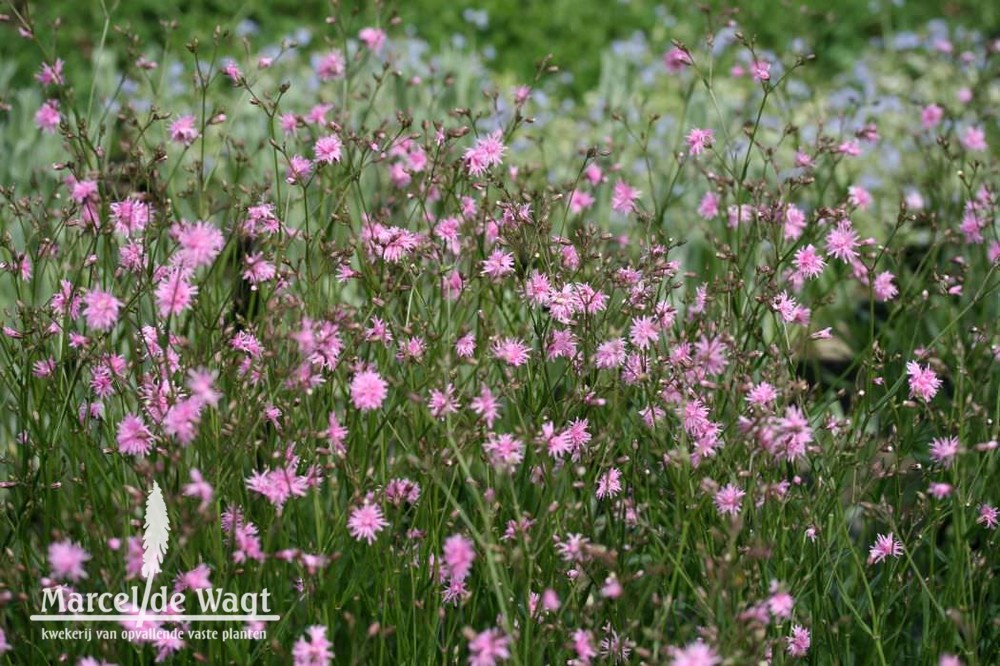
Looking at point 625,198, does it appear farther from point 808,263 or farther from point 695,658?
point 695,658

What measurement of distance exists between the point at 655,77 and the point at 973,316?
3.57 meters

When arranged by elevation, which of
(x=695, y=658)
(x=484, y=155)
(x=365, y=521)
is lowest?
(x=695, y=658)

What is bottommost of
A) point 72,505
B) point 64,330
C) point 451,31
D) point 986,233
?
point 72,505

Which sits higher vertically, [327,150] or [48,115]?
[48,115]

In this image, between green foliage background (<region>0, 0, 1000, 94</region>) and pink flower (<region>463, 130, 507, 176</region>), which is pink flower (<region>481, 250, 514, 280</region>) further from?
green foliage background (<region>0, 0, 1000, 94</region>)

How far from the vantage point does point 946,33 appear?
24.6 ft

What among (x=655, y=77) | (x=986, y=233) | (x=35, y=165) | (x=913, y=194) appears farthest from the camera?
(x=655, y=77)

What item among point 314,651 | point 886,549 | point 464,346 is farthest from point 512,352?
point 886,549

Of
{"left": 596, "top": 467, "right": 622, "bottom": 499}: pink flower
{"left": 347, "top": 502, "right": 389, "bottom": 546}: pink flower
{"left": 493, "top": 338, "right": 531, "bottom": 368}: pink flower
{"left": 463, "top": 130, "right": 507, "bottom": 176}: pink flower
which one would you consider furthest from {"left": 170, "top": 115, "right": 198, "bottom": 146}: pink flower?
{"left": 596, "top": 467, "right": 622, "bottom": 499}: pink flower

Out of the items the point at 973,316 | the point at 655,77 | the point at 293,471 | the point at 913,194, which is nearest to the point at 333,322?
the point at 293,471

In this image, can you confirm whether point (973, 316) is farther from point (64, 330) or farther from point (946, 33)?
point (946, 33)

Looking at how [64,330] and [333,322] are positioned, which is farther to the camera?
[64,330]

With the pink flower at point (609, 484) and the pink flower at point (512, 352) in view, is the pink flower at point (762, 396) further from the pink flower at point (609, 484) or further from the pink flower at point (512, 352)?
the pink flower at point (512, 352)

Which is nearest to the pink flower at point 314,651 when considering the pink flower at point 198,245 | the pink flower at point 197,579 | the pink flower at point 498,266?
the pink flower at point 197,579
